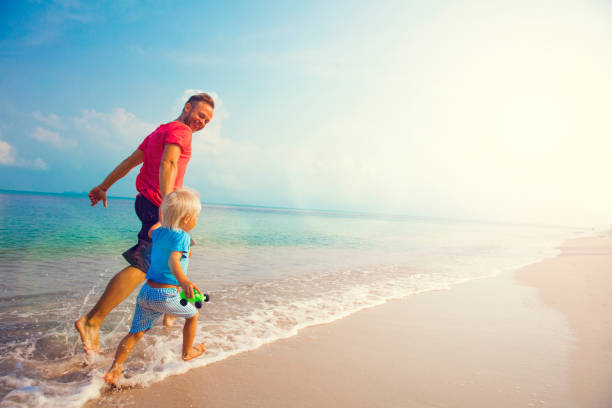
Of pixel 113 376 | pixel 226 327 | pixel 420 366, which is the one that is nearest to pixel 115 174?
pixel 113 376

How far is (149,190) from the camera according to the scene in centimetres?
256

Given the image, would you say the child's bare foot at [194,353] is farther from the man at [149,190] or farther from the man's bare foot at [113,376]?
the man at [149,190]

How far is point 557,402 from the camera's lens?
2.31 meters

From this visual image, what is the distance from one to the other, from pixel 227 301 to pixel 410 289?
3.42 m

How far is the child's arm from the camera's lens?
2.01 metres

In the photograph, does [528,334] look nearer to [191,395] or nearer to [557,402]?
[557,402]

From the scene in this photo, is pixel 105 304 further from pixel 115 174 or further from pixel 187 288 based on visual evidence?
pixel 115 174

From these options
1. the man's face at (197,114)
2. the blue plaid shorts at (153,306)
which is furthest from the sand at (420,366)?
the man's face at (197,114)

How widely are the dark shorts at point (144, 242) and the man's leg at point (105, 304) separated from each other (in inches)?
2.9

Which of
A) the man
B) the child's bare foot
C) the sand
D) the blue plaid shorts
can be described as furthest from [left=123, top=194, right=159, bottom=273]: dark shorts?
the sand

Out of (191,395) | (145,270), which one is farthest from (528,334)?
(145,270)

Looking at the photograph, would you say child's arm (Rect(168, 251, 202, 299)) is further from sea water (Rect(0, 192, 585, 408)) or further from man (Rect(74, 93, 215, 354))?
sea water (Rect(0, 192, 585, 408))

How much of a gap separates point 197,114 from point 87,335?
77.2 inches

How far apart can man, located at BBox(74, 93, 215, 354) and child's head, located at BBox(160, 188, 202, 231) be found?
197 millimetres
